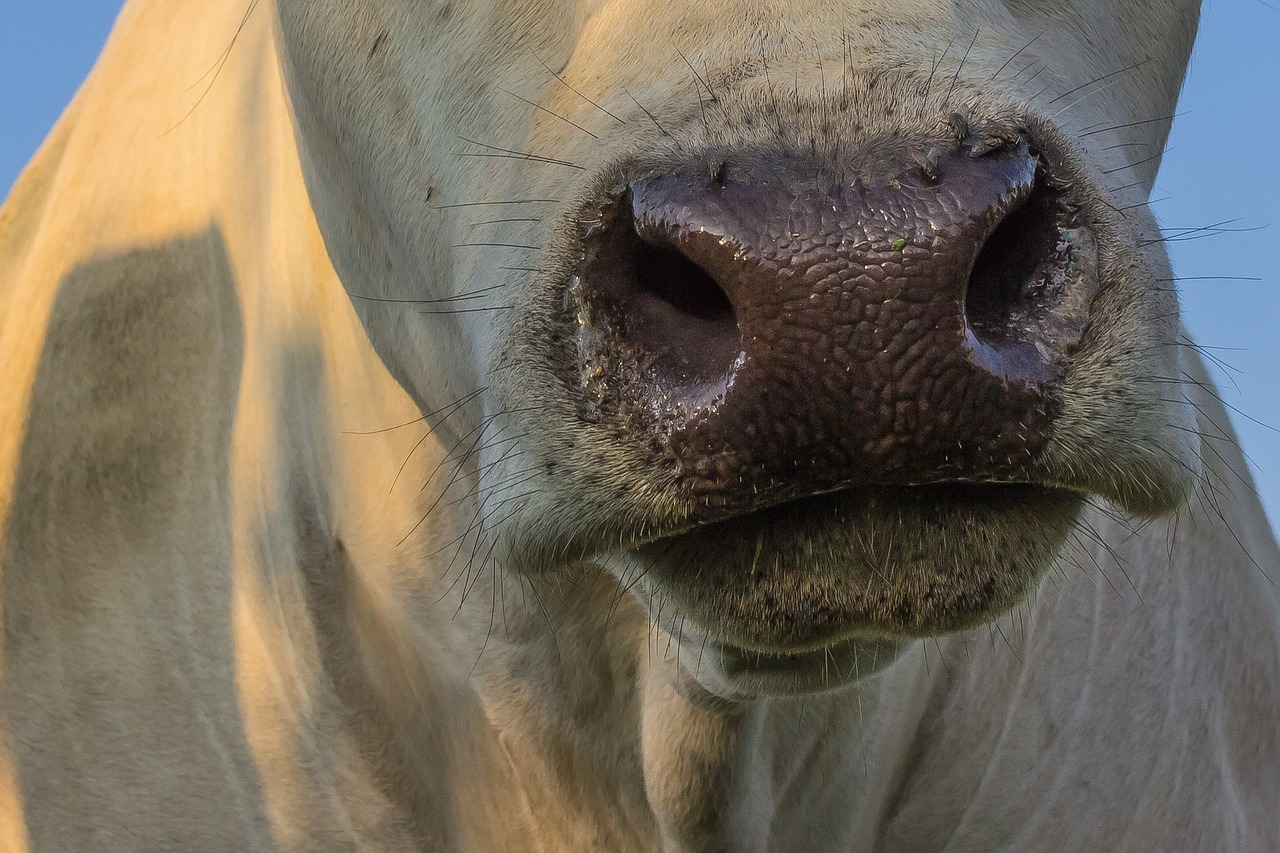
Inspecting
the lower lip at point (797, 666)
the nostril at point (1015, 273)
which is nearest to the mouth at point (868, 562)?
the nostril at point (1015, 273)

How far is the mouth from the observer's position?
196 centimetres

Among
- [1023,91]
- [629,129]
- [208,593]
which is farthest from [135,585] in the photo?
[1023,91]

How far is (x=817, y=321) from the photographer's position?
178 centimetres

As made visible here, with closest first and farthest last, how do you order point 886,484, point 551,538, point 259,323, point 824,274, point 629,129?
1. point 824,274
2. point 886,484
3. point 629,129
4. point 551,538
5. point 259,323

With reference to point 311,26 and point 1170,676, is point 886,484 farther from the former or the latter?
point 1170,676

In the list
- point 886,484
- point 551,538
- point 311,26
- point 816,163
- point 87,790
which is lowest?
point 87,790

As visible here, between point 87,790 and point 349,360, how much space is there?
1.27 m

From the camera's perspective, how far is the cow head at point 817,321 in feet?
5.86

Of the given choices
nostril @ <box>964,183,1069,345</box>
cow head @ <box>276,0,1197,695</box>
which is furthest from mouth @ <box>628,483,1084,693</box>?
nostril @ <box>964,183,1069,345</box>

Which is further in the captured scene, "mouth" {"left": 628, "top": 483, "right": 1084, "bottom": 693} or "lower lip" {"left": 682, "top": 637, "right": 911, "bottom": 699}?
"lower lip" {"left": 682, "top": 637, "right": 911, "bottom": 699}

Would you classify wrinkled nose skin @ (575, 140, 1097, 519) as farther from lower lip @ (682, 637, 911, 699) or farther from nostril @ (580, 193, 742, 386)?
lower lip @ (682, 637, 911, 699)

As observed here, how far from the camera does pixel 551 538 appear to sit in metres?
2.20

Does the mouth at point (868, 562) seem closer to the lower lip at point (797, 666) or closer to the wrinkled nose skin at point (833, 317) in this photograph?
the wrinkled nose skin at point (833, 317)

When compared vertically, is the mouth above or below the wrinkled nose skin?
below
